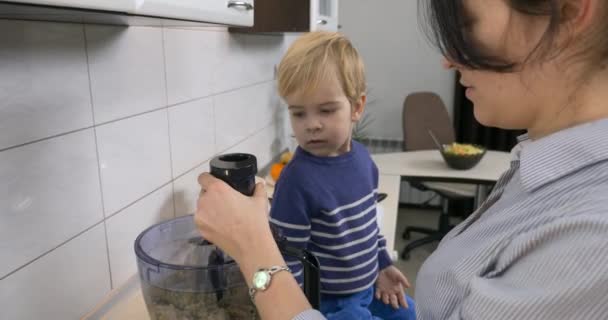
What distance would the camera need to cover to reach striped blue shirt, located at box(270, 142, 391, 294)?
39.2 inches

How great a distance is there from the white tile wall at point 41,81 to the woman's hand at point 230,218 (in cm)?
35

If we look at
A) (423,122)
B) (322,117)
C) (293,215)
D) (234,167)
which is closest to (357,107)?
(322,117)

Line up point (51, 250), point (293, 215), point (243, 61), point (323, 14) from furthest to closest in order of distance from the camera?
point (323, 14)
point (243, 61)
point (293, 215)
point (51, 250)

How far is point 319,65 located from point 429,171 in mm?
1432

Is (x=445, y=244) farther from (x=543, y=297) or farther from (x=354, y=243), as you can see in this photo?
(x=354, y=243)

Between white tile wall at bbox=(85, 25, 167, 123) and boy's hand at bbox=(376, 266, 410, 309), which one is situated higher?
white tile wall at bbox=(85, 25, 167, 123)

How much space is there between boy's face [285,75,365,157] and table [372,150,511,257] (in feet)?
2.34

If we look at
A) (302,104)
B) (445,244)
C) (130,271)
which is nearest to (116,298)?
(130,271)

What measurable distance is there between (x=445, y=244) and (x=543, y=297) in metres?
0.23

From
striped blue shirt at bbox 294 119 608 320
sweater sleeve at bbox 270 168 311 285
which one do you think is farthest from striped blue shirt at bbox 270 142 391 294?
striped blue shirt at bbox 294 119 608 320

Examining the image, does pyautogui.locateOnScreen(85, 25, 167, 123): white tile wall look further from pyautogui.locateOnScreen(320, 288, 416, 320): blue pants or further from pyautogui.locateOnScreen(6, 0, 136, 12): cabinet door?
pyautogui.locateOnScreen(320, 288, 416, 320): blue pants

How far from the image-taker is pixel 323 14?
6.16 feet

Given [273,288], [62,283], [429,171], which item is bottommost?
[429,171]

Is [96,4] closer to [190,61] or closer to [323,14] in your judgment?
[190,61]
